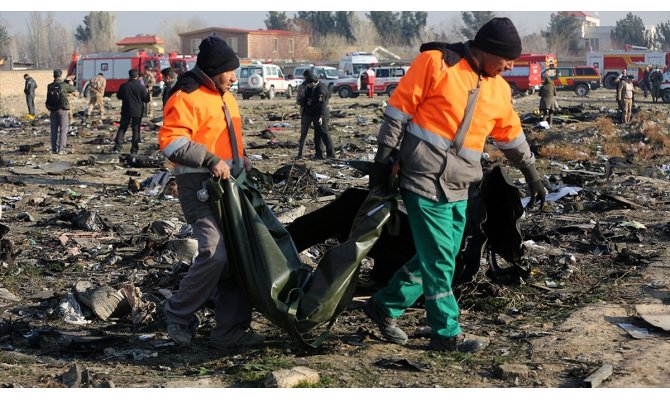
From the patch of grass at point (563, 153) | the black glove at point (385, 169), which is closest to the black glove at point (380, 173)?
the black glove at point (385, 169)

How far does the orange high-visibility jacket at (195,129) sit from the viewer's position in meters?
4.77

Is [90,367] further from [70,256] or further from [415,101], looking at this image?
[70,256]

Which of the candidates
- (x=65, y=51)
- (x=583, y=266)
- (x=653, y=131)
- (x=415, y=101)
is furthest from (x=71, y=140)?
(x=65, y=51)

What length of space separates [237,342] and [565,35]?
270 ft

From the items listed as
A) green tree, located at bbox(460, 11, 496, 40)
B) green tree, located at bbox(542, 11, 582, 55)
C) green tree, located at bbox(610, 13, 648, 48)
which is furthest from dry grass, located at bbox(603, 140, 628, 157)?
green tree, located at bbox(610, 13, 648, 48)

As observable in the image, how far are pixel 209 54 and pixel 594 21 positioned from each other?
98983 millimetres

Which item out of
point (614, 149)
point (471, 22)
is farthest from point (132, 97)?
point (471, 22)

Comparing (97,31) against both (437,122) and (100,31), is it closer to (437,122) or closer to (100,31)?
(100,31)

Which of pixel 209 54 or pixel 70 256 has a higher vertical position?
pixel 209 54

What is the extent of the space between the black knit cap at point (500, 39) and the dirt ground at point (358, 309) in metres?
1.52

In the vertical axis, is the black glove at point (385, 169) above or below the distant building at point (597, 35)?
below

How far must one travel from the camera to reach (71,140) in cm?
1970

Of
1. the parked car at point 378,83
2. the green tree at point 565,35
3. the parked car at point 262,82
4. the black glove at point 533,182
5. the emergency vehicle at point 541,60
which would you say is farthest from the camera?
the green tree at point 565,35

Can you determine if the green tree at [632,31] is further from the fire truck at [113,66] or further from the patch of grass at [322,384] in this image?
the patch of grass at [322,384]
